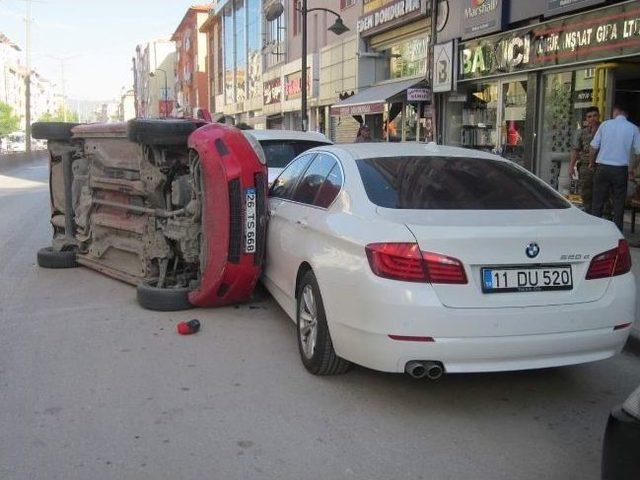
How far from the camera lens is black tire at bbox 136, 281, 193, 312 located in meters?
6.03

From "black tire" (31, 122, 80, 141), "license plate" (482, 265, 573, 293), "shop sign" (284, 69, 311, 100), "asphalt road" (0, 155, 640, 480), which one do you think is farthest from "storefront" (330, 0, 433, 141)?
"license plate" (482, 265, 573, 293)

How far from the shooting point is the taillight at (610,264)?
3.82 metres

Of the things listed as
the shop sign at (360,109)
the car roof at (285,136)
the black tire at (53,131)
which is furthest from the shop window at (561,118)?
the black tire at (53,131)

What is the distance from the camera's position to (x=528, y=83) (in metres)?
A: 12.6

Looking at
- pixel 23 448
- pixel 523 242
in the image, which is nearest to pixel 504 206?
pixel 523 242

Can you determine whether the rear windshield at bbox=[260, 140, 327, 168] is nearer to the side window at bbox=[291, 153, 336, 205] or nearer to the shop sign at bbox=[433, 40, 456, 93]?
the side window at bbox=[291, 153, 336, 205]

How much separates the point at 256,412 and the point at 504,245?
167 cm

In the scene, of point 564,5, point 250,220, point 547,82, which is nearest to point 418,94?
A: point 547,82

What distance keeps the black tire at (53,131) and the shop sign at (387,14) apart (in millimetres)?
10948

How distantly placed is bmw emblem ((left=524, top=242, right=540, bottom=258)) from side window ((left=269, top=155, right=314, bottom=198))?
2366 mm

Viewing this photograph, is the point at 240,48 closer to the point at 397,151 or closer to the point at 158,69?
the point at 397,151

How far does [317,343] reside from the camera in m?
4.32

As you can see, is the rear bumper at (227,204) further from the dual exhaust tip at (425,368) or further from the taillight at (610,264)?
the taillight at (610,264)

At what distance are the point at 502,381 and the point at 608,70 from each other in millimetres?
7847
